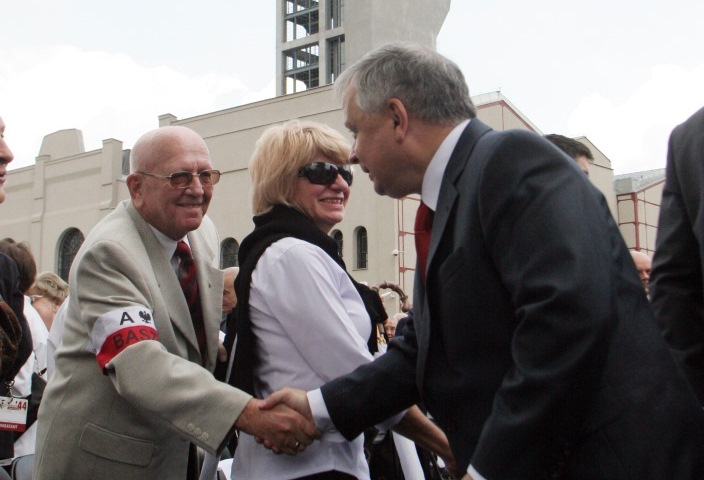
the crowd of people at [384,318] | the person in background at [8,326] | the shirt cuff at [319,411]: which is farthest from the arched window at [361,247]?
the shirt cuff at [319,411]

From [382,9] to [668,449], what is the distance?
43.9 meters

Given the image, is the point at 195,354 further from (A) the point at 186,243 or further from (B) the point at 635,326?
(B) the point at 635,326

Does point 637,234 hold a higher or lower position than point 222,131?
lower

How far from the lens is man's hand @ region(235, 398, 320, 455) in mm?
2688

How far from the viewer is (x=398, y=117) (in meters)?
2.29

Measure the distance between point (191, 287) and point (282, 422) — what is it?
76 cm

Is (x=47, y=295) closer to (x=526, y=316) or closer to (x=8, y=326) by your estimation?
(x=8, y=326)

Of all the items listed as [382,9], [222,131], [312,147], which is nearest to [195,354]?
[312,147]

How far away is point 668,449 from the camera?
179 centimetres

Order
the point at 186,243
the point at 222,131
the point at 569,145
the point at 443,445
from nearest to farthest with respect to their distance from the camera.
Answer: the point at 443,445 < the point at 186,243 < the point at 569,145 < the point at 222,131

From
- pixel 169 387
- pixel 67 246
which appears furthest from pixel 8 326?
pixel 67 246

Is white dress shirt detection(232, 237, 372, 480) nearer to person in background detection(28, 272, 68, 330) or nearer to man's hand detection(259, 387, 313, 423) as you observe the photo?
man's hand detection(259, 387, 313, 423)

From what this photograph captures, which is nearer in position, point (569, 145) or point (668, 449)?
point (668, 449)

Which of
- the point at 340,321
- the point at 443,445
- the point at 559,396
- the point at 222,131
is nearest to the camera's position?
the point at 559,396
